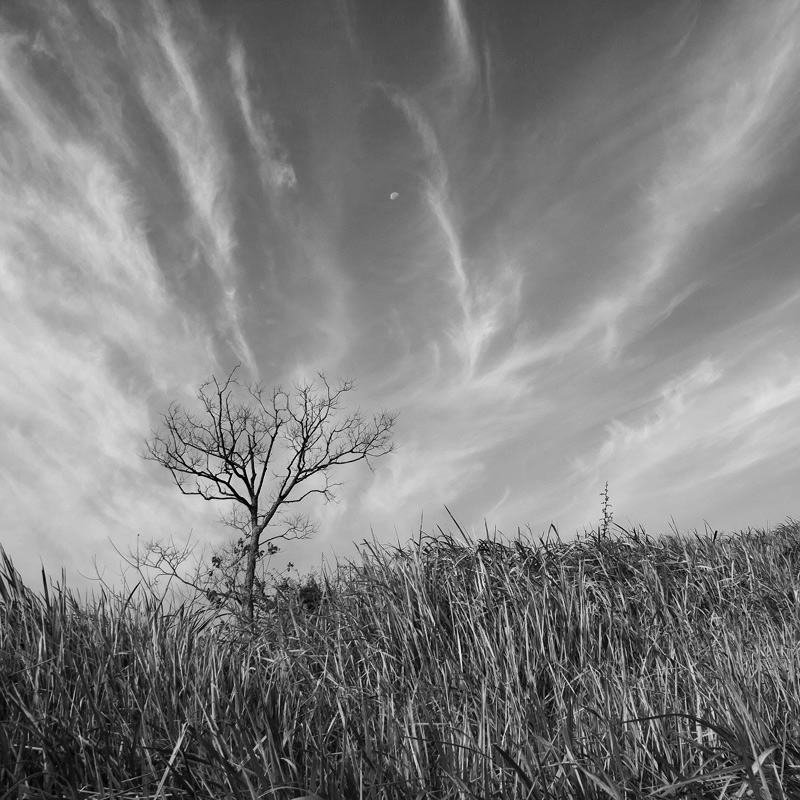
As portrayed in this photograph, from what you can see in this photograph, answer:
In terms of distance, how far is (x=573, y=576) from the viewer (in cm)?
695

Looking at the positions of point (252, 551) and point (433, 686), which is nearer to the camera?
point (433, 686)

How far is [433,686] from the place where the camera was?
439 cm

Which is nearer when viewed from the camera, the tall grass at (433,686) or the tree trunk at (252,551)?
the tall grass at (433,686)

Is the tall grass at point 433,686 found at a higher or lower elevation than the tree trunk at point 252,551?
lower

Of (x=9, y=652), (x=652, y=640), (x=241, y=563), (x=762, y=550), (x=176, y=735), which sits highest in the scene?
(x=241, y=563)

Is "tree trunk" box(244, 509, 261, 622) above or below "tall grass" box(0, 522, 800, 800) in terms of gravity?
above

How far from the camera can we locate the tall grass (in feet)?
9.41

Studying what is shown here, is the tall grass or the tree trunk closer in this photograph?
the tall grass

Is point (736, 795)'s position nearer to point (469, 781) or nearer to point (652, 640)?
point (469, 781)

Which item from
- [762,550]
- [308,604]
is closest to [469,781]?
[308,604]

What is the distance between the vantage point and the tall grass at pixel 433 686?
9.41ft

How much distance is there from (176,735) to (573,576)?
15.2 feet

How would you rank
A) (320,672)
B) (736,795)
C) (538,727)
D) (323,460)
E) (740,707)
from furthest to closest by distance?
(323,460), (320,672), (538,727), (740,707), (736,795)

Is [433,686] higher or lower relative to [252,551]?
lower
